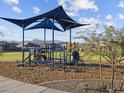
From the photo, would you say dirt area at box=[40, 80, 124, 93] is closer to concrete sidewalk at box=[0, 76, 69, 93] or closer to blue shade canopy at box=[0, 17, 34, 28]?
concrete sidewalk at box=[0, 76, 69, 93]

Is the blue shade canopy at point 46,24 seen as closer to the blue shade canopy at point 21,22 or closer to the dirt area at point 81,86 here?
the blue shade canopy at point 21,22

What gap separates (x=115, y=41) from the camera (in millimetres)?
10328

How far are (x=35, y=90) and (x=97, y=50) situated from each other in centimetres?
247

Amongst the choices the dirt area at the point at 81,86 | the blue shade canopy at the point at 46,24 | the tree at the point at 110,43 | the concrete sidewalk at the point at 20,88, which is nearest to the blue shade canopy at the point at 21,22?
the blue shade canopy at the point at 46,24

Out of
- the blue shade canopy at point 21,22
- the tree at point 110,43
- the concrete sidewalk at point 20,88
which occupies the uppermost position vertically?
the blue shade canopy at point 21,22

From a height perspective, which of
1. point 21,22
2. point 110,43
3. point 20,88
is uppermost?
point 21,22

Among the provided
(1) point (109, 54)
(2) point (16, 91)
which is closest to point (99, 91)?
(1) point (109, 54)

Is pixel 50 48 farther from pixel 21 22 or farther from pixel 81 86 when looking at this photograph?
pixel 81 86

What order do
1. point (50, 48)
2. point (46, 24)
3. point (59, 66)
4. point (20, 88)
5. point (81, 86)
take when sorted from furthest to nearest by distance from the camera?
point (46, 24)
point (50, 48)
point (59, 66)
point (81, 86)
point (20, 88)

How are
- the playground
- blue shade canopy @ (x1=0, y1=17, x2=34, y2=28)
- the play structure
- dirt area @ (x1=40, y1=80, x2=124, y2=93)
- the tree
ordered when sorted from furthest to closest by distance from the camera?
blue shade canopy @ (x1=0, y1=17, x2=34, y2=28)
the play structure
the playground
dirt area @ (x1=40, y1=80, x2=124, y2=93)
the tree

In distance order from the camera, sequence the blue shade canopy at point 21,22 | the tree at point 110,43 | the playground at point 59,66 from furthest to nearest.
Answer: the blue shade canopy at point 21,22, the playground at point 59,66, the tree at point 110,43

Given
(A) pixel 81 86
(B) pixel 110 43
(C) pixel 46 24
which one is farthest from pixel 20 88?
(C) pixel 46 24

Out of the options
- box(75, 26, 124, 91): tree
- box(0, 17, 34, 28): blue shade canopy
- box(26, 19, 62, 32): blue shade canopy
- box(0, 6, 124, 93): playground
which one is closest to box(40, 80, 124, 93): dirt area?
box(0, 6, 124, 93): playground

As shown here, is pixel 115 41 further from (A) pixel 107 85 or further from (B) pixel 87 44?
(A) pixel 107 85
